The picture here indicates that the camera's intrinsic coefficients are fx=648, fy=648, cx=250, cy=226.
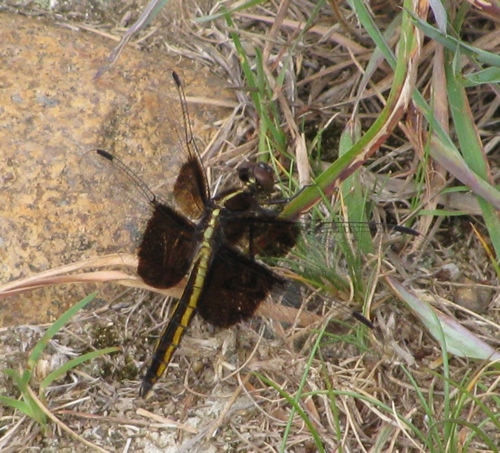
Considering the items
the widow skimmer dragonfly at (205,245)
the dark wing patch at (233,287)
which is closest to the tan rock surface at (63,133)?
the widow skimmer dragonfly at (205,245)

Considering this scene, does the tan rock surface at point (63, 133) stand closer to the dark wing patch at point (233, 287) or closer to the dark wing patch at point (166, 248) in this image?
the dark wing patch at point (166, 248)

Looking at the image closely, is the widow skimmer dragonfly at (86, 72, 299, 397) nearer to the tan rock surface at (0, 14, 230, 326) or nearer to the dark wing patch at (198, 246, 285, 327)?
the dark wing patch at (198, 246, 285, 327)

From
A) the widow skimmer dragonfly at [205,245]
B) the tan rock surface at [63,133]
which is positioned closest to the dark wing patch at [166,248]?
the widow skimmer dragonfly at [205,245]

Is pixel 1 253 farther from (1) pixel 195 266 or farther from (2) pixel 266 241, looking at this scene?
(2) pixel 266 241

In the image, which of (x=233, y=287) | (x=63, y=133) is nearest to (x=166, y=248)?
(x=233, y=287)

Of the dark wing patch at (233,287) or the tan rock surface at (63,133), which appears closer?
the dark wing patch at (233,287)

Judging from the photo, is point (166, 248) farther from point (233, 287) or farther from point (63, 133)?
point (63, 133)

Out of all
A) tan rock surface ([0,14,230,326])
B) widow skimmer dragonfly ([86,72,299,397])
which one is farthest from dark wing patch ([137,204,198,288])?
tan rock surface ([0,14,230,326])

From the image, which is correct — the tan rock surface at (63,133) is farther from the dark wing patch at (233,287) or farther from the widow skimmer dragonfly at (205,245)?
the dark wing patch at (233,287)

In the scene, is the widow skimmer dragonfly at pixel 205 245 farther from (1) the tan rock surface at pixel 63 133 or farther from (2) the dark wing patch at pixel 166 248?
(1) the tan rock surface at pixel 63 133
